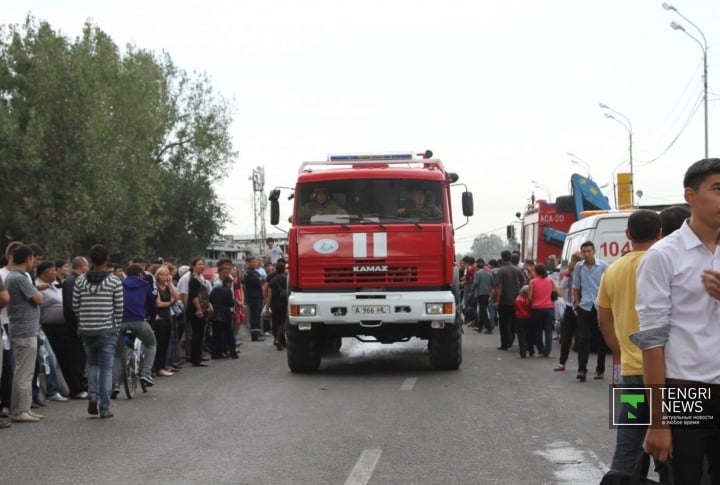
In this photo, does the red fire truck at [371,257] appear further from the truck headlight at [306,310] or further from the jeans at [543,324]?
the jeans at [543,324]

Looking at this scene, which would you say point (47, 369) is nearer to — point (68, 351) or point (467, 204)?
point (68, 351)

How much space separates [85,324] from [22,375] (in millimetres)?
880

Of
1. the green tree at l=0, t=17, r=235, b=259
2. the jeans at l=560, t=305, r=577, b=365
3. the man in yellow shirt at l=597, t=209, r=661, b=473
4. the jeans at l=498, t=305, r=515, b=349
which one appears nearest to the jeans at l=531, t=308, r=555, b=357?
the jeans at l=498, t=305, r=515, b=349

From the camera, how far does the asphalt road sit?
28.3 ft

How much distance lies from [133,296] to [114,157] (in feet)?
122

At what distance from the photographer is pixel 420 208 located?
1683 centimetres

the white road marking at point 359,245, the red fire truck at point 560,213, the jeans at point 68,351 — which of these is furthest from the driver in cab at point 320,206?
the red fire truck at point 560,213

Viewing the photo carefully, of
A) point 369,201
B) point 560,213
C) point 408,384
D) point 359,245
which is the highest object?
point 560,213

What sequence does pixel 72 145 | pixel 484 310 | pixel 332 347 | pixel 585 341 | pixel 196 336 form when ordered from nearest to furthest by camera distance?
1. pixel 585 341
2. pixel 196 336
3. pixel 332 347
4. pixel 484 310
5. pixel 72 145

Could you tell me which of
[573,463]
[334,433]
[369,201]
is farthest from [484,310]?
[573,463]

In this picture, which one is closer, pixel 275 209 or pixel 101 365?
pixel 101 365

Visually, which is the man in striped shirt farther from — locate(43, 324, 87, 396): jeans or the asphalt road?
locate(43, 324, 87, 396): jeans

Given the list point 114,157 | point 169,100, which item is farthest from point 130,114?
point 169,100

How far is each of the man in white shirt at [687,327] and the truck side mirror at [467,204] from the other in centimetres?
1306
